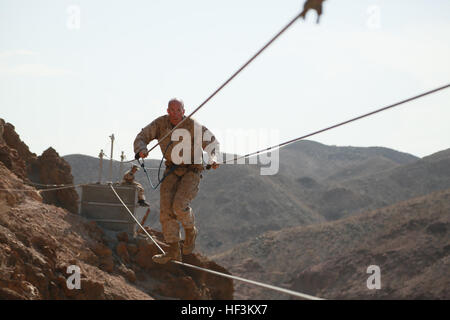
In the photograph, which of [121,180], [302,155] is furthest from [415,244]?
[302,155]

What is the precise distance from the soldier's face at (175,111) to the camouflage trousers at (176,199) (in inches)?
28.2

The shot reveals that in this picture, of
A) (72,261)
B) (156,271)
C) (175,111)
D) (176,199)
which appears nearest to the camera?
(176,199)

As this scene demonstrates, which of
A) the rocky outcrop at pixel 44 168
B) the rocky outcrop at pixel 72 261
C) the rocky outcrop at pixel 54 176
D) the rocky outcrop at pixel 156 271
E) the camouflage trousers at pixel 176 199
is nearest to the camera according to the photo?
the camouflage trousers at pixel 176 199

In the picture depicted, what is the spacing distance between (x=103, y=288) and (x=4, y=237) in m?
2.88

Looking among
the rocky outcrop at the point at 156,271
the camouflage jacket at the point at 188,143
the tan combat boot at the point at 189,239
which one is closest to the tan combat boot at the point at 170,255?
the tan combat boot at the point at 189,239

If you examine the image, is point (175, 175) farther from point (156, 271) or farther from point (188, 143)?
point (156, 271)

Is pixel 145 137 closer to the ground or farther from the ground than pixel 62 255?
farther from the ground

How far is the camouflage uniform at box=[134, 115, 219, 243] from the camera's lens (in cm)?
774

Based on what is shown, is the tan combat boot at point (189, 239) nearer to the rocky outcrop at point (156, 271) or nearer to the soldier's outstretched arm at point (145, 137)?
the soldier's outstretched arm at point (145, 137)

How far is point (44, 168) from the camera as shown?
20.6 m

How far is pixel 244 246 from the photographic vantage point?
2018 inches

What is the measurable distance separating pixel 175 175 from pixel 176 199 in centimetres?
40

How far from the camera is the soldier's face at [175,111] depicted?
25.6 ft

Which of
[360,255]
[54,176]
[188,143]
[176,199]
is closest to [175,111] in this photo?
[188,143]
